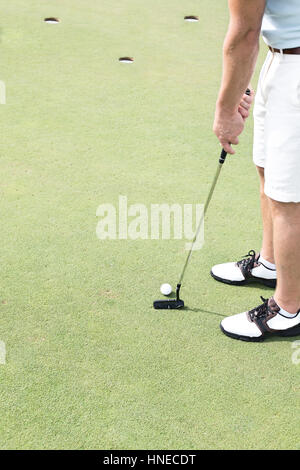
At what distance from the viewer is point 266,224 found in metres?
2.47

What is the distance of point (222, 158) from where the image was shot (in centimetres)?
227

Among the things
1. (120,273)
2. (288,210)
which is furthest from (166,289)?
(288,210)

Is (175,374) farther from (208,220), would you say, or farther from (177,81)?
(177,81)

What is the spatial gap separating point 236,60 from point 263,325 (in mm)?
1001

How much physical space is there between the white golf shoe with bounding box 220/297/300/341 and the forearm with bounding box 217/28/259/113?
31.8 inches

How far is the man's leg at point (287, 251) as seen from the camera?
6.81ft

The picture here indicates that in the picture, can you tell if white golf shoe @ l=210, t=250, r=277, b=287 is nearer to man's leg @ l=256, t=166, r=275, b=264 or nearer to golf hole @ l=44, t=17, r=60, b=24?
man's leg @ l=256, t=166, r=275, b=264

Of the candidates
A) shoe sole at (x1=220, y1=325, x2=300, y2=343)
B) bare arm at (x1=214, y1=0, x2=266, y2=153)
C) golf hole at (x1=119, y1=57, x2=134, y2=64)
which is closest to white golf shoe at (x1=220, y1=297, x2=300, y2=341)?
shoe sole at (x1=220, y1=325, x2=300, y2=343)

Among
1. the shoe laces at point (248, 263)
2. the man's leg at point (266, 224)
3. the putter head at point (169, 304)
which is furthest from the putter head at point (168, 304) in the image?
the man's leg at point (266, 224)

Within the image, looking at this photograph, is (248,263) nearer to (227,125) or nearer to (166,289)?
(166,289)

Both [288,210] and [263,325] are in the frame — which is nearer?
[288,210]

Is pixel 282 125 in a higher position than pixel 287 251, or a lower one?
higher

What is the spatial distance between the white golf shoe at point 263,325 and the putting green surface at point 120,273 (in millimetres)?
39

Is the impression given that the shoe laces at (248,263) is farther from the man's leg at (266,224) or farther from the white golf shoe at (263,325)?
the white golf shoe at (263,325)
